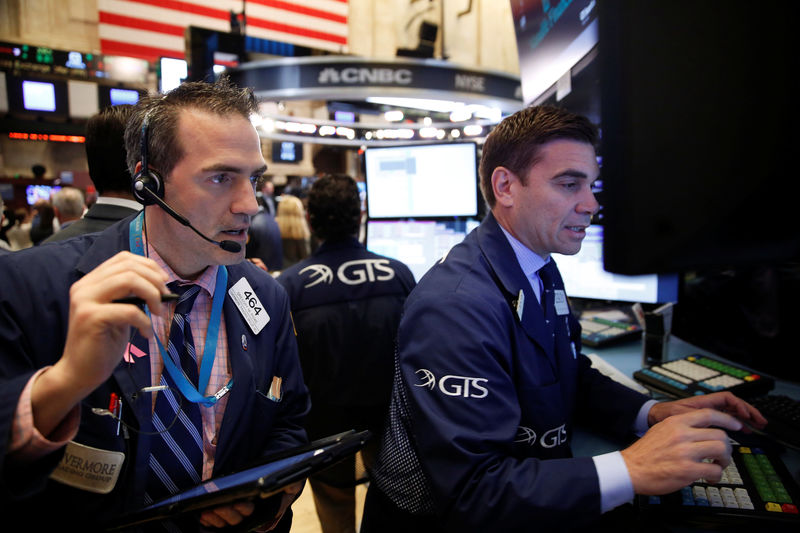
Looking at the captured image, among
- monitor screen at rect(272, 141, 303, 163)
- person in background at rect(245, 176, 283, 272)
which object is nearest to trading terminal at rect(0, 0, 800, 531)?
person in background at rect(245, 176, 283, 272)

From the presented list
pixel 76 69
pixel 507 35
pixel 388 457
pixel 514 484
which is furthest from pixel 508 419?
pixel 507 35

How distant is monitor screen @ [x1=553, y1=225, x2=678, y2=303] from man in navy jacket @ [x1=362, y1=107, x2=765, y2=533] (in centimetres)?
65

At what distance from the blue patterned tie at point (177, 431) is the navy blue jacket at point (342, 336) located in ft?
3.56

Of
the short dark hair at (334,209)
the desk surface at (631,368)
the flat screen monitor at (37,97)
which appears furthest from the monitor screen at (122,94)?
the desk surface at (631,368)

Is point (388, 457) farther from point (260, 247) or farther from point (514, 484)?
point (260, 247)

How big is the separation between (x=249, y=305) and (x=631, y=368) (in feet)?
4.67

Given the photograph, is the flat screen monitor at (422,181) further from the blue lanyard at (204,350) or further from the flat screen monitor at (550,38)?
the blue lanyard at (204,350)

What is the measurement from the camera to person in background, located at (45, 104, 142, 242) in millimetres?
1742

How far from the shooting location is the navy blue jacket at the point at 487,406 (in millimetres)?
868

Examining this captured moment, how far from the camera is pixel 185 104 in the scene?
1.03m

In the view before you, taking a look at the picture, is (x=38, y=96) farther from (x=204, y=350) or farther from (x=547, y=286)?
(x=547, y=286)

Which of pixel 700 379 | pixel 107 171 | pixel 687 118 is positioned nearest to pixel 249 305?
pixel 687 118

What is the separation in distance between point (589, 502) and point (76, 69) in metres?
9.61

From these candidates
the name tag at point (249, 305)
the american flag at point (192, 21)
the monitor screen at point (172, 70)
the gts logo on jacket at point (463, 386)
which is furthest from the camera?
the american flag at point (192, 21)
